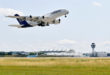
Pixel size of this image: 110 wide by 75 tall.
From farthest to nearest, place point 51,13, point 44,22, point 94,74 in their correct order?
point 51,13 < point 44,22 < point 94,74

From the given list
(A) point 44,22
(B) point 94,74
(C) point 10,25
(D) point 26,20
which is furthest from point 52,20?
(B) point 94,74

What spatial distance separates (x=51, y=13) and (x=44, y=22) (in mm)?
6828

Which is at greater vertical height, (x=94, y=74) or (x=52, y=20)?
(x=52, y=20)

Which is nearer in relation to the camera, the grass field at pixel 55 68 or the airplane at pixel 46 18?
the grass field at pixel 55 68

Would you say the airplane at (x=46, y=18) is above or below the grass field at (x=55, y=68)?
above

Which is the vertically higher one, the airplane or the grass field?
the airplane

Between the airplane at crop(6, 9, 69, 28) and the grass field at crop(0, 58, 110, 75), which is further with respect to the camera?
the airplane at crop(6, 9, 69, 28)

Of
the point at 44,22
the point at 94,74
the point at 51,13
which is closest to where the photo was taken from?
the point at 94,74

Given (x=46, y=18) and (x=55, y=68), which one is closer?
(x=55, y=68)

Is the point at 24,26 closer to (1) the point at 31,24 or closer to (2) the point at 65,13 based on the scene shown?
(1) the point at 31,24

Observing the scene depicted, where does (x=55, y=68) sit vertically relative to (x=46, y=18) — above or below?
below

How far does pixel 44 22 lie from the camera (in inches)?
3580

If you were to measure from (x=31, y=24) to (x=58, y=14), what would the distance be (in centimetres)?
985

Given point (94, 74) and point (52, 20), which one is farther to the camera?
point (52, 20)
